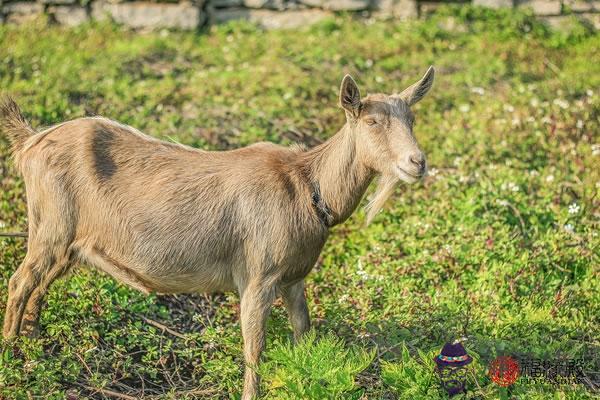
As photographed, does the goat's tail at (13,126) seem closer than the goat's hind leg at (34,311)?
No

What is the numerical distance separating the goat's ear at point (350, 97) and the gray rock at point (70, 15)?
22.3ft

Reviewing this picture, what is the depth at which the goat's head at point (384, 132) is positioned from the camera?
464 centimetres

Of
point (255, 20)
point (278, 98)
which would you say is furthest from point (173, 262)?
point (255, 20)

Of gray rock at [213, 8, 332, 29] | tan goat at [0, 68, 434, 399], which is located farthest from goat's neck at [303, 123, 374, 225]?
gray rock at [213, 8, 332, 29]

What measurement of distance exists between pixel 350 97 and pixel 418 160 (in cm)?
Answer: 54

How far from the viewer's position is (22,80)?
8.87 m

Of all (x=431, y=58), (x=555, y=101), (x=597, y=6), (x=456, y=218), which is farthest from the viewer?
(x=597, y=6)

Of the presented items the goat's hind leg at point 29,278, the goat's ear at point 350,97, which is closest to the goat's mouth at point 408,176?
the goat's ear at point 350,97

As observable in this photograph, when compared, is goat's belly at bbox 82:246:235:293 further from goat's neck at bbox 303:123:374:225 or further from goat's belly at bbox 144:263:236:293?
goat's neck at bbox 303:123:374:225

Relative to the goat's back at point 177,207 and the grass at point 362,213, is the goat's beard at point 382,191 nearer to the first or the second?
the goat's back at point 177,207

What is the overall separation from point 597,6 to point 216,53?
4.79m

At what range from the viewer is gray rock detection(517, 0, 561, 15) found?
10.7 meters

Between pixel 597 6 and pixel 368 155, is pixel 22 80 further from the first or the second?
pixel 597 6

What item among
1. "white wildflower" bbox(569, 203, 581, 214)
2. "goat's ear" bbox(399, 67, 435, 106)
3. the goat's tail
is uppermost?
"goat's ear" bbox(399, 67, 435, 106)
